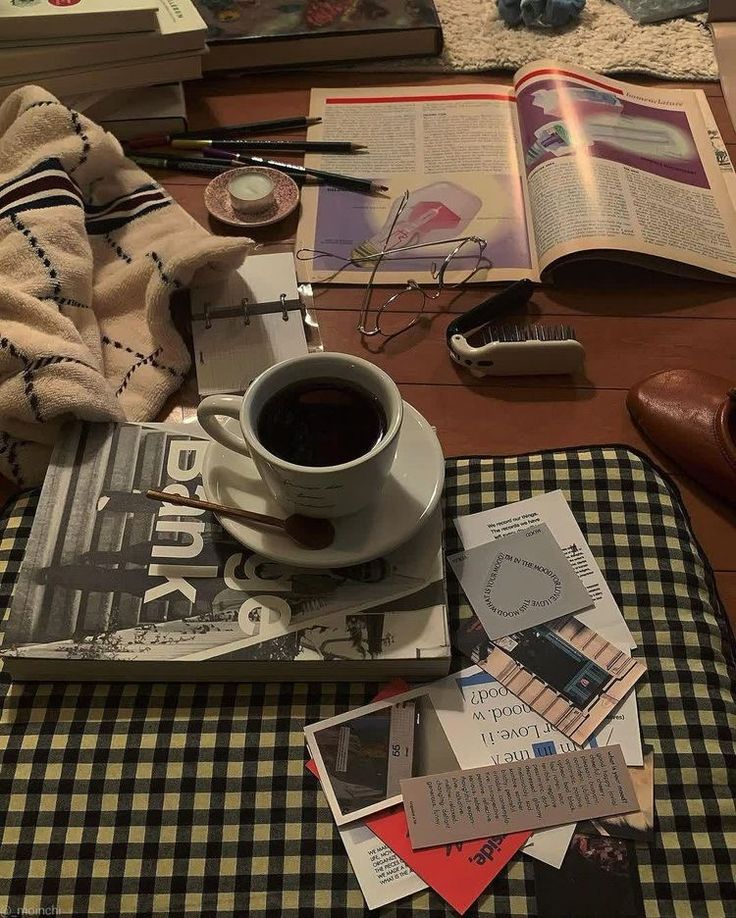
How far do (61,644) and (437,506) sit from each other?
265 mm

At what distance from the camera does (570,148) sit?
0.87 meters

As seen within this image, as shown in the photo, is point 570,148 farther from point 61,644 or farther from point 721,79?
point 61,644

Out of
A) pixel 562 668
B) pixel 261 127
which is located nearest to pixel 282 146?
pixel 261 127

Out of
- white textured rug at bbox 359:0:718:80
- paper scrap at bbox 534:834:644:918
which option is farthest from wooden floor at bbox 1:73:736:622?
white textured rug at bbox 359:0:718:80

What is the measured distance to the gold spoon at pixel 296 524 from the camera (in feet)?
1.74

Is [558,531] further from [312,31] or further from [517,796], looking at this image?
[312,31]

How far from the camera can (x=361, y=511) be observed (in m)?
0.55

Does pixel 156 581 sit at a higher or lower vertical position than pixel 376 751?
higher

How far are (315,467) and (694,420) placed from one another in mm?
340

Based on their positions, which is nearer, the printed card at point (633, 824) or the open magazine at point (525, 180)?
the printed card at point (633, 824)

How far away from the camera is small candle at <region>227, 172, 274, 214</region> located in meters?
0.84

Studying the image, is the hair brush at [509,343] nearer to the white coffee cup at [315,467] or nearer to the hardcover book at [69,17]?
the white coffee cup at [315,467]

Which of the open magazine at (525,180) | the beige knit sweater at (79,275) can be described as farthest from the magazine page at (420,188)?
the beige knit sweater at (79,275)

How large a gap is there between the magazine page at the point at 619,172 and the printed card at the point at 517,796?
489mm
